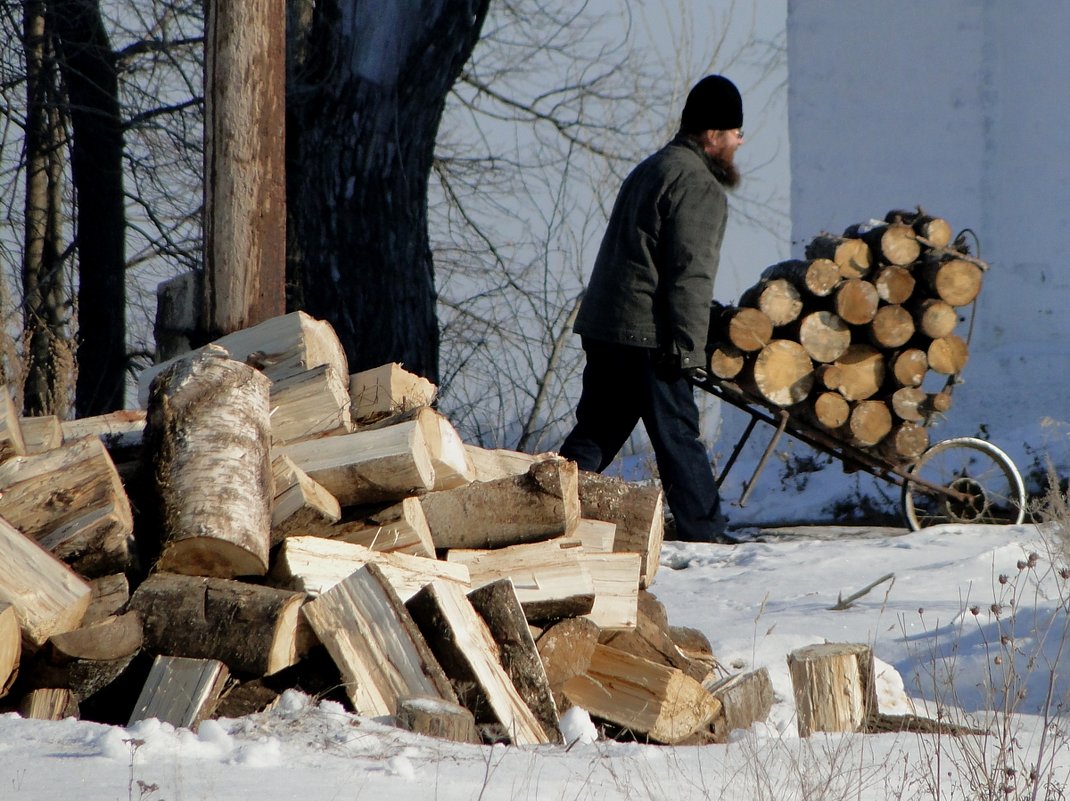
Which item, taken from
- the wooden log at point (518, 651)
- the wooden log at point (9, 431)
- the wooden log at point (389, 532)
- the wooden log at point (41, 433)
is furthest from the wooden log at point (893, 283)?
the wooden log at point (9, 431)

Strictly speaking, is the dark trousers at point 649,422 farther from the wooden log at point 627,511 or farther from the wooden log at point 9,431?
the wooden log at point 9,431

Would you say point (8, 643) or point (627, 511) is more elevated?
point (627, 511)

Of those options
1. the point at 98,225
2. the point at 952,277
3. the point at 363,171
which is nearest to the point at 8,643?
the point at 952,277

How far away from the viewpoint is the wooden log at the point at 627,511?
417 cm

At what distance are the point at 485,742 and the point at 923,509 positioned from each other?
5.11 meters

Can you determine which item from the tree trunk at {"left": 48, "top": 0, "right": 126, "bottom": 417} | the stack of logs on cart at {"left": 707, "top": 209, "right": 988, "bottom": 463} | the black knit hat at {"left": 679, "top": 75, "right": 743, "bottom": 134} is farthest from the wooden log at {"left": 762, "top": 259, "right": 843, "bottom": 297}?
the tree trunk at {"left": 48, "top": 0, "right": 126, "bottom": 417}

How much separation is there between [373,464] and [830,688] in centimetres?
133

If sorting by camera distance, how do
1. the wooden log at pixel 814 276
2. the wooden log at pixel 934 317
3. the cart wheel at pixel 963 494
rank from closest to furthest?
1. the wooden log at pixel 814 276
2. the wooden log at pixel 934 317
3. the cart wheel at pixel 963 494

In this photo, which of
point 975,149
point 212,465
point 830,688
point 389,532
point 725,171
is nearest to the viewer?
point 830,688

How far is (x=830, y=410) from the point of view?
6.04 metres

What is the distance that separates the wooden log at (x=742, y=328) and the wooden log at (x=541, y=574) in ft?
7.57

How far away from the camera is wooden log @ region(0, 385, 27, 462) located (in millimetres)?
3547

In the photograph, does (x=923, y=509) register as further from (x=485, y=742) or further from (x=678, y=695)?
(x=485, y=742)

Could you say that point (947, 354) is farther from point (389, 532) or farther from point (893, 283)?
point (389, 532)
